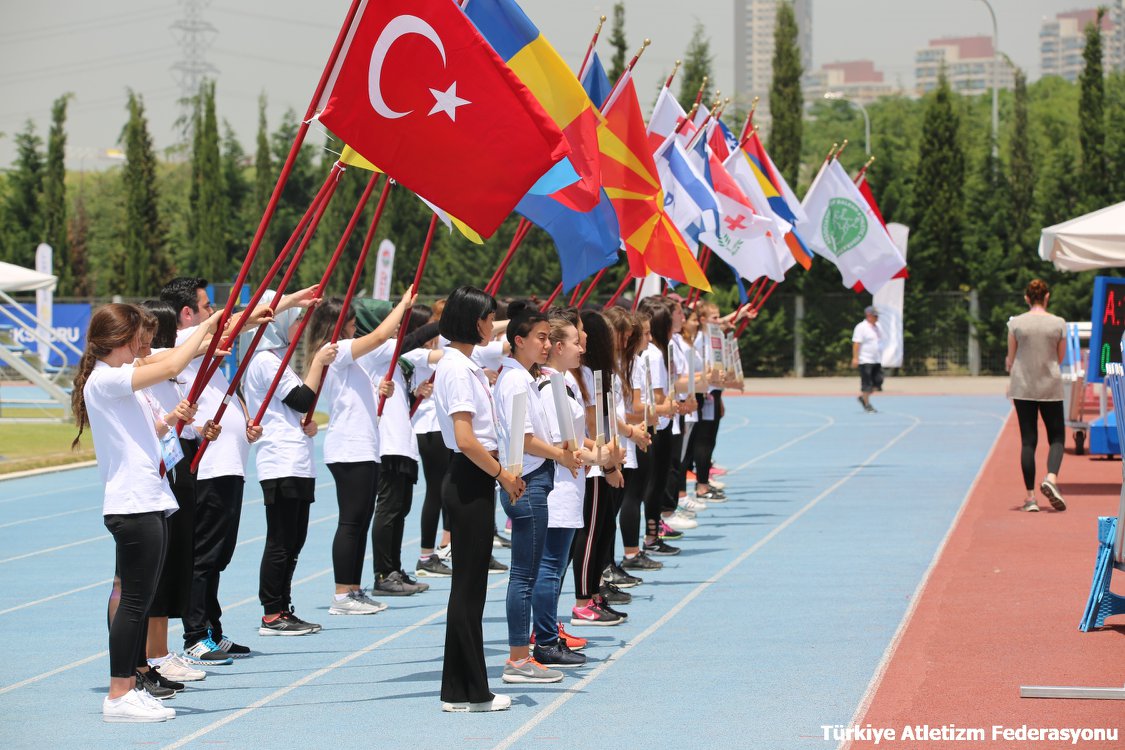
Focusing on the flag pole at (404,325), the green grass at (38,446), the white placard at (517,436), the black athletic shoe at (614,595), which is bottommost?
the green grass at (38,446)

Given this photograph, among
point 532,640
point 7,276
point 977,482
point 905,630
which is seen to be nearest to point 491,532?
point 532,640

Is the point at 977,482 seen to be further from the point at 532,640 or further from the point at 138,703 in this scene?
the point at 138,703

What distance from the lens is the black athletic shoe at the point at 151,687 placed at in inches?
281

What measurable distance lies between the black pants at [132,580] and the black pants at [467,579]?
4.30 ft

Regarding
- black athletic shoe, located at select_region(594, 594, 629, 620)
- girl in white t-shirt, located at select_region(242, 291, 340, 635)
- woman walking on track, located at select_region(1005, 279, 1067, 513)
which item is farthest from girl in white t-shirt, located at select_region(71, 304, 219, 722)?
woman walking on track, located at select_region(1005, 279, 1067, 513)

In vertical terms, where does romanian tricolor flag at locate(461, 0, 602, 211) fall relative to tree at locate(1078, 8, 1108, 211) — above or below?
below

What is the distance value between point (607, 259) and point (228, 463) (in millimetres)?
3333

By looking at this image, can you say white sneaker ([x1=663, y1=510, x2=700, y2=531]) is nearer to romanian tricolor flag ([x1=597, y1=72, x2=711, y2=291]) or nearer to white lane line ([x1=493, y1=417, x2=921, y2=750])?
white lane line ([x1=493, y1=417, x2=921, y2=750])

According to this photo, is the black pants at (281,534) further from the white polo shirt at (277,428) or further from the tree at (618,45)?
the tree at (618,45)

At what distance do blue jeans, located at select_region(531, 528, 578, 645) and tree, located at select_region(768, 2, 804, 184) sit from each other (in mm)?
37351

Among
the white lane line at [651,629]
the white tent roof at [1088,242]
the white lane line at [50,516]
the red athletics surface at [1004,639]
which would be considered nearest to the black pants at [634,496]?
the white lane line at [651,629]

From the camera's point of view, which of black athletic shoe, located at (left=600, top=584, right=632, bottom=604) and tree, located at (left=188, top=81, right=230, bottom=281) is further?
tree, located at (left=188, top=81, right=230, bottom=281)

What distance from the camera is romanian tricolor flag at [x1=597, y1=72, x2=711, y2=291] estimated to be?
10906 mm

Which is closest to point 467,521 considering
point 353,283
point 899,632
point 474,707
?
point 474,707
